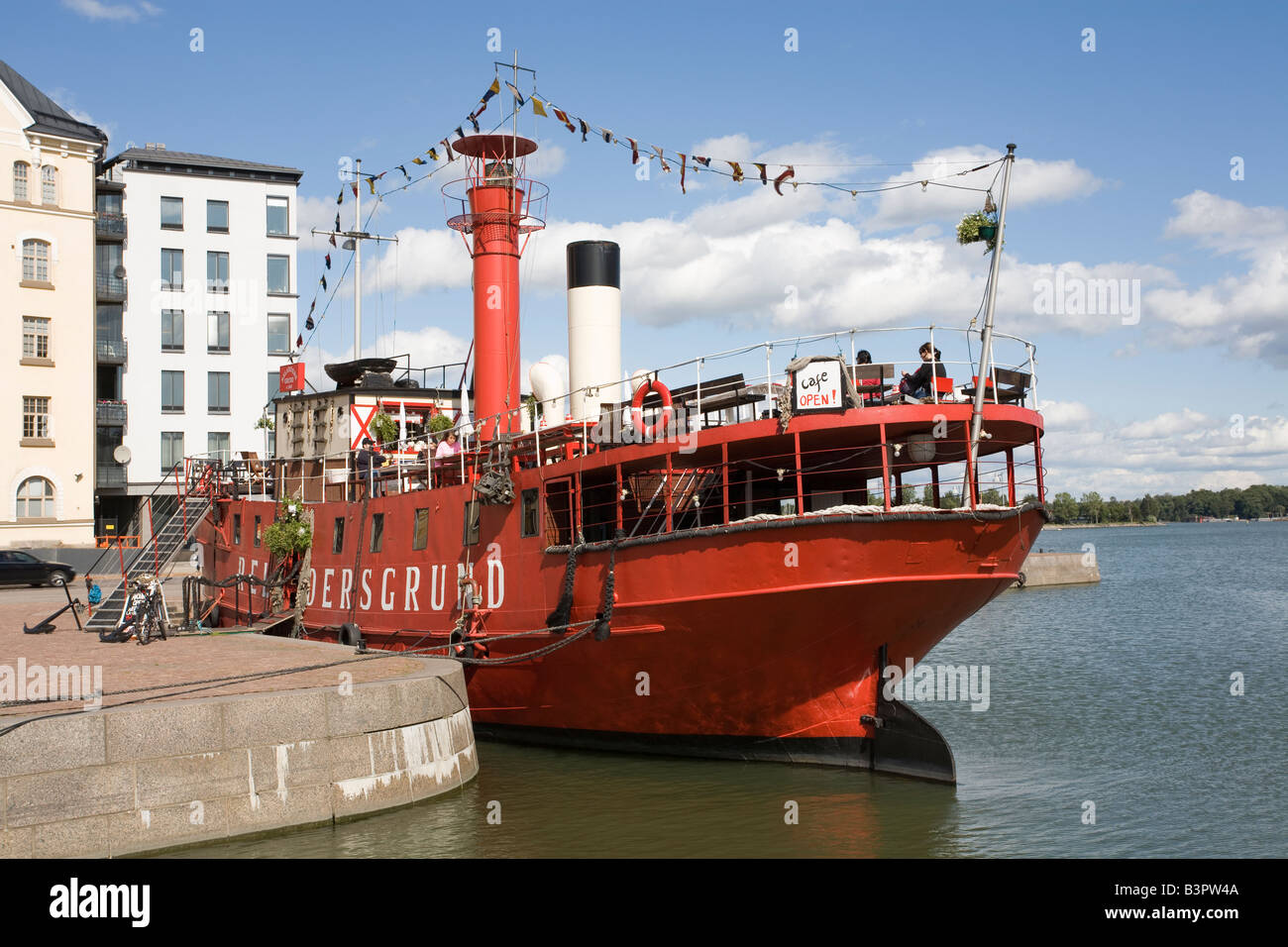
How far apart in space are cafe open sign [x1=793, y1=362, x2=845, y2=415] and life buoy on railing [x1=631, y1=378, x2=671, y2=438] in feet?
6.41

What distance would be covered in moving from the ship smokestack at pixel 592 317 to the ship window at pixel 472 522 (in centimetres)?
261

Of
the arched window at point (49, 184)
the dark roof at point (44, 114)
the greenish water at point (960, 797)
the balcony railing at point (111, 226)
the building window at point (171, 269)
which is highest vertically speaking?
the dark roof at point (44, 114)

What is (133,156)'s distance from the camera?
52.1 m

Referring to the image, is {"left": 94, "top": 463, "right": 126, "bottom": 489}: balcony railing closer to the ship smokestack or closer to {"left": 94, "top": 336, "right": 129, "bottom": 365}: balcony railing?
{"left": 94, "top": 336, "right": 129, "bottom": 365}: balcony railing

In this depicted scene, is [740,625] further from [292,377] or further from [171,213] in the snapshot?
[171,213]

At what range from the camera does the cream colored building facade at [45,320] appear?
4631 centimetres

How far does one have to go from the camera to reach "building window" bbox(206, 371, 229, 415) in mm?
53844

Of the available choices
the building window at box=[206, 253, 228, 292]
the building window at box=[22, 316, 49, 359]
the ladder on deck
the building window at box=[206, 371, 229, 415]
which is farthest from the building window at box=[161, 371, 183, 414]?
the ladder on deck

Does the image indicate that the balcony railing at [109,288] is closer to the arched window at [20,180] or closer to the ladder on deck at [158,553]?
the arched window at [20,180]

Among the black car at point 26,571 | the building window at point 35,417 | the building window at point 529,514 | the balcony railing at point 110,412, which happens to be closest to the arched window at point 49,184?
the building window at point 35,417

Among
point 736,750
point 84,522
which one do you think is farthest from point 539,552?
point 84,522

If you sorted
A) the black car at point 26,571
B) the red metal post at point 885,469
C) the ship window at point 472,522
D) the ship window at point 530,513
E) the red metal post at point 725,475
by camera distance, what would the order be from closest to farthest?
1. the red metal post at point 885,469
2. the red metal post at point 725,475
3. the ship window at point 530,513
4. the ship window at point 472,522
5. the black car at point 26,571
